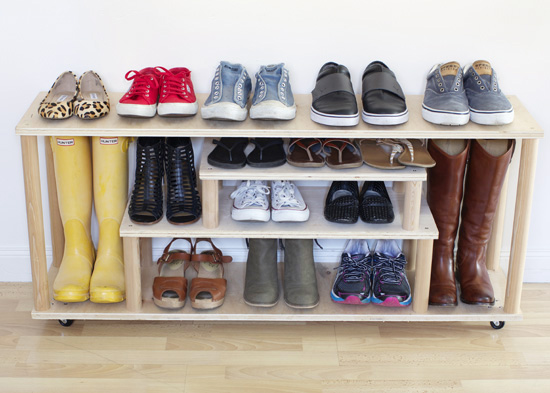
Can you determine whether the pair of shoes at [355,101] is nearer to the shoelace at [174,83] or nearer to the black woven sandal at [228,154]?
the black woven sandal at [228,154]

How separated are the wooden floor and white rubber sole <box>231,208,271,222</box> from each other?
0.42 metres

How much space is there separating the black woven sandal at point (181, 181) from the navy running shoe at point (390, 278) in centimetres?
63

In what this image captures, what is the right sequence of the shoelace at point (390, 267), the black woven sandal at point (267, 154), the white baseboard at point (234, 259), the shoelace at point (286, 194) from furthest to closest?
the white baseboard at point (234, 259) < the shoelace at point (390, 267) < the shoelace at point (286, 194) < the black woven sandal at point (267, 154)

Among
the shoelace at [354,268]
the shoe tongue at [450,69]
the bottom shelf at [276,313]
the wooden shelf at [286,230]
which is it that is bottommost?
the bottom shelf at [276,313]

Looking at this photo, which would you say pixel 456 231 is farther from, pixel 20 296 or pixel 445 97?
pixel 20 296

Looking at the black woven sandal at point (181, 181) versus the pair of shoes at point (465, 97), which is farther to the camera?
the black woven sandal at point (181, 181)

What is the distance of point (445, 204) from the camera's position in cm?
257

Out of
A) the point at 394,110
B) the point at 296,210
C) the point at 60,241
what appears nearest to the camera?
the point at 394,110

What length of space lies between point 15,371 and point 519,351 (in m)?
1.60

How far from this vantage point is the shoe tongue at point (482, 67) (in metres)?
2.51

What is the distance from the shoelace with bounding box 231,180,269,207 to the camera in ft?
8.34

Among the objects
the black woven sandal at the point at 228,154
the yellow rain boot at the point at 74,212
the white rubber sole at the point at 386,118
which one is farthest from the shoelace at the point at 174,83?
the white rubber sole at the point at 386,118

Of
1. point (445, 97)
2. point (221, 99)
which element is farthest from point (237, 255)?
point (445, 97)

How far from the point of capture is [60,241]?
2814 millimetres
